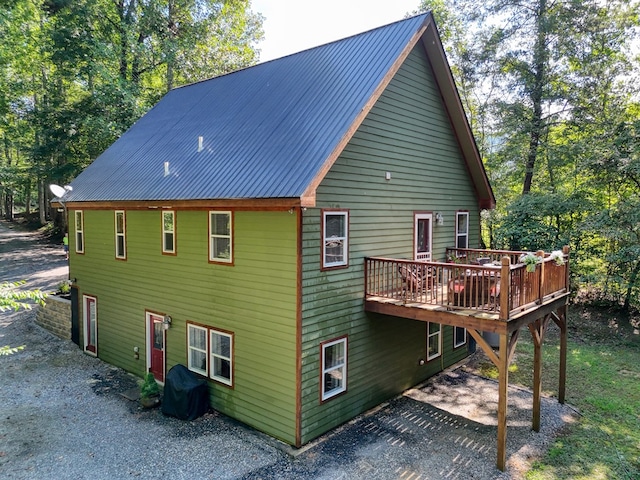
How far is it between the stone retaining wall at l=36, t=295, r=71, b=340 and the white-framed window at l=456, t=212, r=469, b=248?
1349cm

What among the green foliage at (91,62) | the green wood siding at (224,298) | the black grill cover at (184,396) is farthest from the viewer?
the green foliage at (91,62)

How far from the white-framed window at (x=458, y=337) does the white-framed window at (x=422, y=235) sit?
2.98 m

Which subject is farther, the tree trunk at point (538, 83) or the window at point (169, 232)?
the tree trunk at point (538, 83)

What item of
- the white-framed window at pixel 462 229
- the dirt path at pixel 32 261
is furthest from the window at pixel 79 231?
the white-framed window at pixel 462 229

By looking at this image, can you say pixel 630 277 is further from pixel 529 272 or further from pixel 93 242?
pixel 93 242

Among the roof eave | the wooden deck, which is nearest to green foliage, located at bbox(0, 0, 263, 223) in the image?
the roof eave

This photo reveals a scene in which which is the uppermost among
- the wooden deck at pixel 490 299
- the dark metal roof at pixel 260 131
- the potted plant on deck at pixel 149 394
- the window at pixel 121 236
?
the dark metal roof at pixel 260 131

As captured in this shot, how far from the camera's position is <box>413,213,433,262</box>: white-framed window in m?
10.8

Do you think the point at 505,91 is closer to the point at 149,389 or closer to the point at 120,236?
the point at 120,236

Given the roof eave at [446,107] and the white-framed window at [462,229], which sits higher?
the roof eave at [446,107]

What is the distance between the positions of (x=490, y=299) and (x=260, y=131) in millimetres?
6216

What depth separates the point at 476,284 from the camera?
7578 mm

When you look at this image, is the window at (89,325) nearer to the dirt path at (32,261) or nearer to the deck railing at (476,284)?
the dirt path at (32,261)

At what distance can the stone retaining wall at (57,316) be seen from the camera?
14.5m
